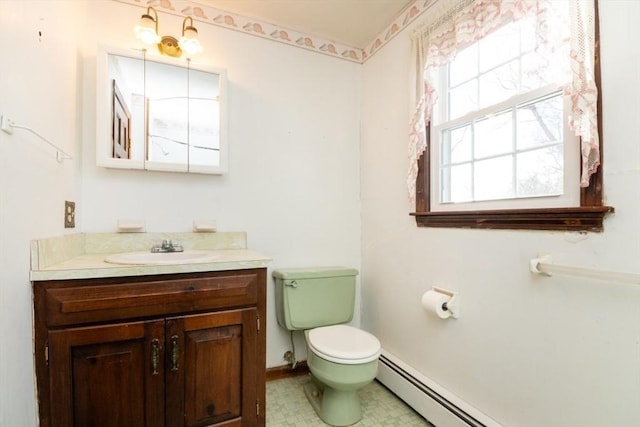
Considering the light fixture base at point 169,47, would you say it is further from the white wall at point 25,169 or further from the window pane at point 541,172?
the window pane at point 541,172

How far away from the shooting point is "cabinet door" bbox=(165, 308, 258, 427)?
3.90 feet

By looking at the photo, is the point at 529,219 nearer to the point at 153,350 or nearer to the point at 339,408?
the point at 339,408

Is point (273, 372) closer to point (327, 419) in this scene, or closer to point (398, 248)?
point (327, 419)

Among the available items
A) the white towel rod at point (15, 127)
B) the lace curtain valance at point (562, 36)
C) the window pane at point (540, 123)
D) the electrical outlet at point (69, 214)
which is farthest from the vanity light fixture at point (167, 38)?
the window pane at point (540, 123)

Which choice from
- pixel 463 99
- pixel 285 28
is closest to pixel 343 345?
pixel 463 99

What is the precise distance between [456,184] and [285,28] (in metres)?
1.52

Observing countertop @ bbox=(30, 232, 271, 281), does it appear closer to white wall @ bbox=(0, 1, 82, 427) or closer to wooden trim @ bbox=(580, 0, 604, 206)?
white wall @ bbox=(0, 1, 82, 427)

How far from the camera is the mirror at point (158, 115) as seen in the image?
1.53m

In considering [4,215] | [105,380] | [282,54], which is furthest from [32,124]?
[282,54]

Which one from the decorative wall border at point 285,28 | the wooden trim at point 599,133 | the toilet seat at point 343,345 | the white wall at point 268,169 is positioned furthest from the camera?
the decorative wall border at point 285,28

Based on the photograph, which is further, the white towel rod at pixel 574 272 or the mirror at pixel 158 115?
the mirror at pixel 158 115

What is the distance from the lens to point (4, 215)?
2.78 feet

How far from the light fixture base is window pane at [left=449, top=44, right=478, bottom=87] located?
1.52 meters

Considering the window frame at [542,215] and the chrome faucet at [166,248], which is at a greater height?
the window frame at [542,215]
